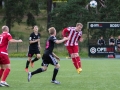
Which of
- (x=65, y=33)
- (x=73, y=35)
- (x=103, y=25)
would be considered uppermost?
(x=65, y=33)

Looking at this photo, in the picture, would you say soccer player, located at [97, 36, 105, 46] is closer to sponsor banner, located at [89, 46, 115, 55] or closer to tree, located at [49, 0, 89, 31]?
sponsor banner, located at [89, 46, 115, 55]

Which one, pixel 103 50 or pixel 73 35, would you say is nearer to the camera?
pixel 73 35

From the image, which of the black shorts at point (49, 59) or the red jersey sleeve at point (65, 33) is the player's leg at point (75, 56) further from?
the black shorts at point (49, 59)

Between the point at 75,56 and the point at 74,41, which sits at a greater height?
the point at 74,41

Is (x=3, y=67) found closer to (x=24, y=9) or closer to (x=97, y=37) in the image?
(x=97, y=37)

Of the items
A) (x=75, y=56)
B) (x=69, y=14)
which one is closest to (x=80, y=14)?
(x=69, y=14)

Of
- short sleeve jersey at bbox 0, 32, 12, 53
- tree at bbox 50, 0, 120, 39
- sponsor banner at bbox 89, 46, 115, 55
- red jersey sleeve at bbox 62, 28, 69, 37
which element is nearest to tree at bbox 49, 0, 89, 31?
tree at bbox 50, 0, 120, 39

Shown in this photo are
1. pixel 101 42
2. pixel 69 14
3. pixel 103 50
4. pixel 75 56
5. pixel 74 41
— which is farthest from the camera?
pixel 69 14

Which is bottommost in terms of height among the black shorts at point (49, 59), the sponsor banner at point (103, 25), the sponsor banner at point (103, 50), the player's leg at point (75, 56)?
the sponsor banner at point (103, 50)

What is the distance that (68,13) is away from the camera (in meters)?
42.3

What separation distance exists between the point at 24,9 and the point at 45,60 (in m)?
36.1

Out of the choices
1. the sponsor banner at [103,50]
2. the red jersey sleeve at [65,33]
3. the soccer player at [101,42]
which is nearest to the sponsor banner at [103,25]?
the soccer player at [101,42]

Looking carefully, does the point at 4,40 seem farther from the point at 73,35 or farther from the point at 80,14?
the point at 80,14

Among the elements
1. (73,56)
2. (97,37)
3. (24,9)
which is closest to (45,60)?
(73,56)
